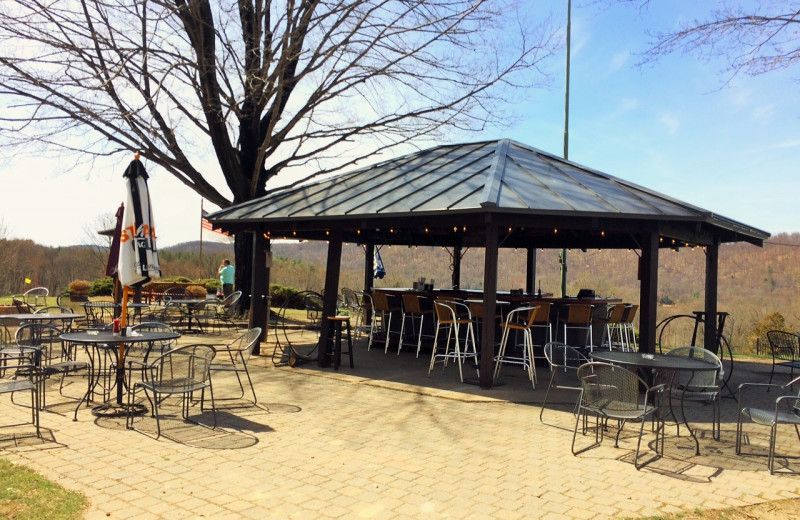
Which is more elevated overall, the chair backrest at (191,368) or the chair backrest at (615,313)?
the chair backrest at (615,313)

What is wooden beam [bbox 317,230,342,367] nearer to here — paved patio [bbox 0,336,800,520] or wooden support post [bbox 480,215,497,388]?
paved patio [bbox 0,336,800,520]

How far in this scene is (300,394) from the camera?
7285mm

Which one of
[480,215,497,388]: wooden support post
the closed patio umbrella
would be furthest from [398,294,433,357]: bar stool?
the closed patio umbrella

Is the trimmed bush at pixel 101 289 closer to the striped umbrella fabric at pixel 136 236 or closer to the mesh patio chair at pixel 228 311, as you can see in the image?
the mesh patio chair at pixel 228 311

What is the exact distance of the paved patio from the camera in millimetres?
3838

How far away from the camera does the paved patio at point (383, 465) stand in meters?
3.84

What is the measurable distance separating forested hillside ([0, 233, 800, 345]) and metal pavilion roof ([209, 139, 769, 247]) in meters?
8.10

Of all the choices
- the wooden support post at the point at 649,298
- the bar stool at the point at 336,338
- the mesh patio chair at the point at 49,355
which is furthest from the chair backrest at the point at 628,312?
the mesh patio chair at the point at 49,355

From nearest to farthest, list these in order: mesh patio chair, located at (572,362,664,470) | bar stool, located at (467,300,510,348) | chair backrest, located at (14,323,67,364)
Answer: mesh patio chair, located at (572,362,664,470) → chair backrest, located at (14,323,67,364) → bar stool, located at (467,300,510,348)

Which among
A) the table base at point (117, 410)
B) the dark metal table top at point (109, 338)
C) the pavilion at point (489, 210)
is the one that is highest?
the pavilion at point (489, 210)

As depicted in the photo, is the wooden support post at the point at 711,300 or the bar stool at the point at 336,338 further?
the wooden support post at the point at 711,300

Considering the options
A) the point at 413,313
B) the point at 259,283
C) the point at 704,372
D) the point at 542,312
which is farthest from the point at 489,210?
the point at 259,283

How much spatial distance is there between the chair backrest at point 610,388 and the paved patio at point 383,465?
1.46 feet

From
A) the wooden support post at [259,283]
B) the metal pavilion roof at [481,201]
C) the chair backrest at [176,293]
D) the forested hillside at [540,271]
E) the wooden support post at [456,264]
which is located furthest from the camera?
the forested hillside at [540,271]
